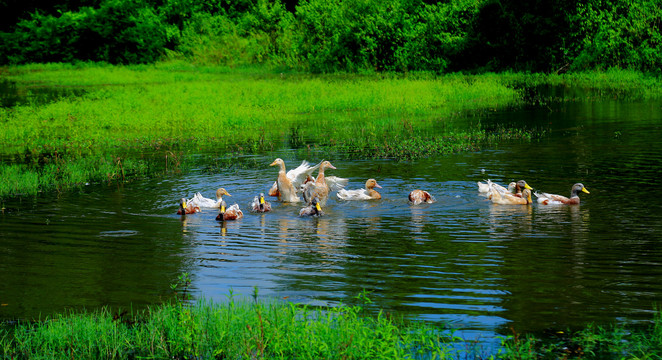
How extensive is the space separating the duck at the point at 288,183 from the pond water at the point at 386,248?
287mm

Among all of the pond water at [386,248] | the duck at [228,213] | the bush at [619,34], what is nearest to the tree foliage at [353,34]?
the bush at [619,34]

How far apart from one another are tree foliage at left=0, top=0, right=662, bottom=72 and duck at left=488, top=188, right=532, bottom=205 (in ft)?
89.9

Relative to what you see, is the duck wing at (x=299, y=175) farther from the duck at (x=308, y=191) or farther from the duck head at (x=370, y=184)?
the duck head at (x=370, y=184)

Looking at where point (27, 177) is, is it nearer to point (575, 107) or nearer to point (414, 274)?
point (414, 274)

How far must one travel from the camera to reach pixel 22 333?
612cm

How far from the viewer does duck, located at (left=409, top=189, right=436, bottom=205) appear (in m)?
11.7

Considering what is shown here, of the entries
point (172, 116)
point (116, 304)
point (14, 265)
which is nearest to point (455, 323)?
point (116, 304)

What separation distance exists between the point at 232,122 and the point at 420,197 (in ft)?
38.4

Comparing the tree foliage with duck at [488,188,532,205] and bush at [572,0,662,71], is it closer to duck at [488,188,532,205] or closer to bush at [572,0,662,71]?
bush at [572,0,662,71]

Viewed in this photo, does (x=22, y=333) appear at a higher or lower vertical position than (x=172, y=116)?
lower

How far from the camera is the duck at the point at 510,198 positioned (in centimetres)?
1166

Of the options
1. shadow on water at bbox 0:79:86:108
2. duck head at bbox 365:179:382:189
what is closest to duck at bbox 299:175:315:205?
duck head at bbox 365:179:382:189

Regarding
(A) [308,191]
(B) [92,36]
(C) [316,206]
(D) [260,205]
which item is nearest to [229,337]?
(C) [316,206]

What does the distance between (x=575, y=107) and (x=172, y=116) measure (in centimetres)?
1289
